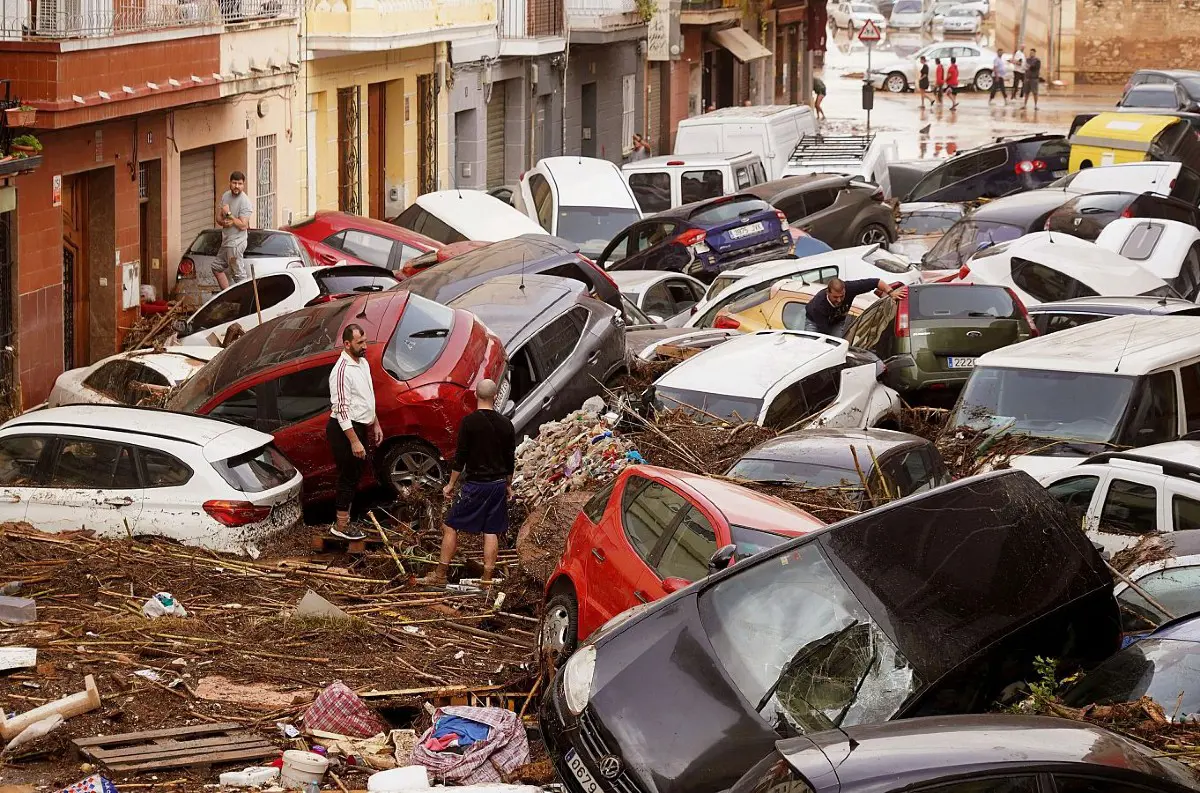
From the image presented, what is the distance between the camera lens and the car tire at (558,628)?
9875 millimetres

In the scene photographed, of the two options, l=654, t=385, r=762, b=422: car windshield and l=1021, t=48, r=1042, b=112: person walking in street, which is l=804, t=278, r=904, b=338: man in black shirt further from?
l=1021, t=48, r=1042, b=112: person walking in street

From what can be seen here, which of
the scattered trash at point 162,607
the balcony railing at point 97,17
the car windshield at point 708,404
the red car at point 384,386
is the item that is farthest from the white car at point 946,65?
the scattered trash at point 162,607

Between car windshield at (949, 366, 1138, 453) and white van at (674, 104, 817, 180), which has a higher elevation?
white van at (674, 104, 817, 180)

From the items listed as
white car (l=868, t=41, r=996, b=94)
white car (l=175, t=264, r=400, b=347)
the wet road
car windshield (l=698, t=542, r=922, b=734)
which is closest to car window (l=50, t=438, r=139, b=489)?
car windshield (l=698, t=542, r=922, b=734)

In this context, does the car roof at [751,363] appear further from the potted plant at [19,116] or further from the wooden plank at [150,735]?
the potted plant at [19,116]

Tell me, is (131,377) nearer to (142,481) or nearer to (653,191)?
(142,481)

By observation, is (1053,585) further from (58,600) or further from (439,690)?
(58,600)

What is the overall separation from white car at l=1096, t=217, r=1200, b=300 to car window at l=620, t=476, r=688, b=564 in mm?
13800

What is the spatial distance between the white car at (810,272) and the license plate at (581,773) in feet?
43.0

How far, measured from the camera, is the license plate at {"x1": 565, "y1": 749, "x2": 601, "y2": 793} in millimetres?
7492

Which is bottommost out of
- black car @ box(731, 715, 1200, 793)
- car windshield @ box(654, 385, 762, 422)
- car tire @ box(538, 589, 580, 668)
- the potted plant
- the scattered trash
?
the scattered trash

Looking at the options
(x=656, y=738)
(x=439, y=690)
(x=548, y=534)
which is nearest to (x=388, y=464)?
(x=548, y=534)

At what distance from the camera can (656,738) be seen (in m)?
7.43

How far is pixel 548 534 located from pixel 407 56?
69.3ft
